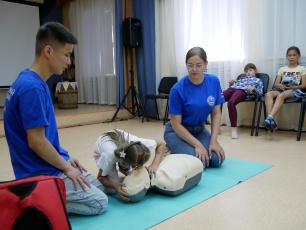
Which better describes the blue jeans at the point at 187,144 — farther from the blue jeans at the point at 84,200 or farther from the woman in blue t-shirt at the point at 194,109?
the blue jeans at the point at 84,200

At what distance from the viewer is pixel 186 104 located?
2.24 meters

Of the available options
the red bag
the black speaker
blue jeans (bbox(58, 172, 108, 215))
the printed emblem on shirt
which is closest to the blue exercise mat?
blue jeans (bbox(58, 172, 108, 215))

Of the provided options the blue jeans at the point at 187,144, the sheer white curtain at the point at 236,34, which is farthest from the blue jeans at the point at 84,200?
the sheer white curtain at the point at 236,34

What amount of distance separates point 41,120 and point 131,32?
3842 millimetres

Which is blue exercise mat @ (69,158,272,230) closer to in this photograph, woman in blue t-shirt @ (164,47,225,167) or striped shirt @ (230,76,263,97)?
woman in blue t-shirt @ (164,47,225,167)

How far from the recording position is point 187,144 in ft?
7.45

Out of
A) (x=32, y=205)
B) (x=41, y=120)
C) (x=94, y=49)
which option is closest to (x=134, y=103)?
(x=94, y=49)

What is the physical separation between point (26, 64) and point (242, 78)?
4.52 metres

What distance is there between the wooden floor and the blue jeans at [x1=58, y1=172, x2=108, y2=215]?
1.07 ft

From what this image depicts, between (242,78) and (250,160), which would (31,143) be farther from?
(242,78)

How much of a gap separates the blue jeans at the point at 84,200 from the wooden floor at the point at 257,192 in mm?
326

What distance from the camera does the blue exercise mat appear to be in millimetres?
1459

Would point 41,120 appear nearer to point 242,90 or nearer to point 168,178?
point 168,178

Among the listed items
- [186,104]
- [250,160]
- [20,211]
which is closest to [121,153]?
[20,211]
